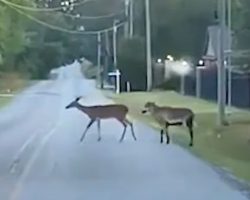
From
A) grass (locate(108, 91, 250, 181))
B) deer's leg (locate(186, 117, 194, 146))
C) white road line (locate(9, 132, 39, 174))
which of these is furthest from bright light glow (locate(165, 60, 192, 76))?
deer's leg (locate(186, 117, 194, 146))

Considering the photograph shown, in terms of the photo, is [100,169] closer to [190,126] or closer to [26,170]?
[26,170]

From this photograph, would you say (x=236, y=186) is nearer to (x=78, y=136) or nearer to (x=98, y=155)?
(x=98, y=155)

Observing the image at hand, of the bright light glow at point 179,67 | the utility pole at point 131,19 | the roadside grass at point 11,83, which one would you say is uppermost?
the utility pole at point 131,19

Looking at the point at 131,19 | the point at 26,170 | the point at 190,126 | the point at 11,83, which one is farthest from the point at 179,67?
the point at 26,170

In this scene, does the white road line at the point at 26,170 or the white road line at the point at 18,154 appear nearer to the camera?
the white road line at the point at 26,170

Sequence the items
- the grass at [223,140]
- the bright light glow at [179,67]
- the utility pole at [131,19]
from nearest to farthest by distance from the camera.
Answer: the grass at [223,140]
the bright light glow at [179,67]
the utility pole at [131,19]

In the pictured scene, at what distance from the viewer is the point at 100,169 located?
51.6 ft

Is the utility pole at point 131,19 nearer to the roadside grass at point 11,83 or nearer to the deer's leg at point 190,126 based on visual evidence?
the roadside grass at point 11,83

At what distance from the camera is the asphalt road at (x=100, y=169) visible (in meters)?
12.4

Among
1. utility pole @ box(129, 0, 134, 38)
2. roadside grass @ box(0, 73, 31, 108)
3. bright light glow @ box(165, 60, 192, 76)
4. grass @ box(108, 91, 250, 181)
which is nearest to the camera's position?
grass @ box(108, 91, 250, 181)

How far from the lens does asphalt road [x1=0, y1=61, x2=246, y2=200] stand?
1238 centimetres

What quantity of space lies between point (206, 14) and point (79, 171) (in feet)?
172

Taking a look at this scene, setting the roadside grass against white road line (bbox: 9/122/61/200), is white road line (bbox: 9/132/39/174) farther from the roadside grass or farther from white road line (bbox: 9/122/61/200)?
the roadside grass

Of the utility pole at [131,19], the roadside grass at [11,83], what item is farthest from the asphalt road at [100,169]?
the utility pole at [131,19]
